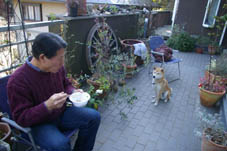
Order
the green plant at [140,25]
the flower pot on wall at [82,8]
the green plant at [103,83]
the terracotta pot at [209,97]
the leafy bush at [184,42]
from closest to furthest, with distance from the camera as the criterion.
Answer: the green plant at [103,83] → the terracotta pot at [209,97] → the flower pot on wall at [82,8] → the green plant at [140,25] → the leafy bush at [184,42]

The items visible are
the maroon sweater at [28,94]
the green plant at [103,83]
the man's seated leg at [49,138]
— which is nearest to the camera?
the maroon sweater at [28,94]

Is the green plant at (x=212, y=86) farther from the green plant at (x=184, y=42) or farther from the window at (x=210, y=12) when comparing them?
the window at (x=210, y=12)

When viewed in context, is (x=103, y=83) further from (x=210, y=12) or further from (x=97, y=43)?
(x=210, y=12)

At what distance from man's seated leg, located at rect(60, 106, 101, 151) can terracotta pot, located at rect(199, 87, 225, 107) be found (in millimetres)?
2338

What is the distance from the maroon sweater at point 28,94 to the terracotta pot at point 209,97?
9.35 feet

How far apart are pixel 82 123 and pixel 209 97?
256 centimetres

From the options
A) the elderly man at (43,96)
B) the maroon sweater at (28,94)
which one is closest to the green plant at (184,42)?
the elderly man at (43,96)

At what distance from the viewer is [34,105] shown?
158 cm

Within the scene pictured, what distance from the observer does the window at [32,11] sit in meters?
7.83

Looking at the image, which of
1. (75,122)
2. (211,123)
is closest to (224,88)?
(211,123)

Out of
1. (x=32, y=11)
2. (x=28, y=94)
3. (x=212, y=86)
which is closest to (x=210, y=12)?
(x=212, y=86)

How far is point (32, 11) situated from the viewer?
805 cm

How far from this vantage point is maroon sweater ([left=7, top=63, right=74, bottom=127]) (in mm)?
1430

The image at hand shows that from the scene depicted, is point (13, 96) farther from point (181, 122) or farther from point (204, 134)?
point (181, 122)
